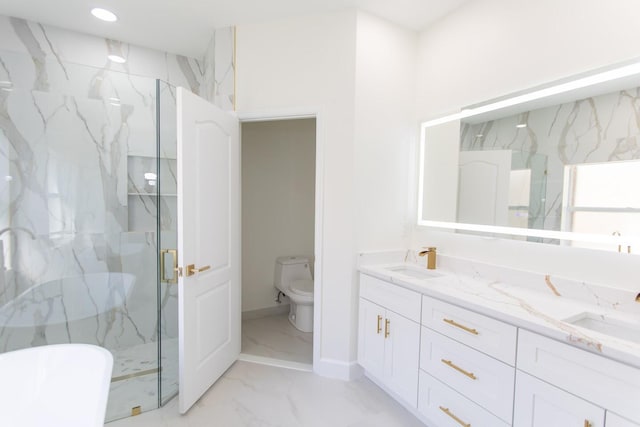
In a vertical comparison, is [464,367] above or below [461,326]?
below

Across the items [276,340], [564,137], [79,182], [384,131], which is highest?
[384,131]

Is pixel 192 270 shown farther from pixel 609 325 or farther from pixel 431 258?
pixel 609 325

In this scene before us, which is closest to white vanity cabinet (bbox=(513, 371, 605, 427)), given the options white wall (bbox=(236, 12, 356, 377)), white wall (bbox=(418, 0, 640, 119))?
white wall (bbox=(236, 12, 356, 377))

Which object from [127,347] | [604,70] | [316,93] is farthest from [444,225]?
[127,347]

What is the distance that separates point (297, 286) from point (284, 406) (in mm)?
1291

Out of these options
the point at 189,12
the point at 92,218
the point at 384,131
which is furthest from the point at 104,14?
the point at 384,131

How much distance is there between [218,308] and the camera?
7.16ft

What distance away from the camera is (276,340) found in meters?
2.85

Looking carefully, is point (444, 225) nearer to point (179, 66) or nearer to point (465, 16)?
point (465, 16)

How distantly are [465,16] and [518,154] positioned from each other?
1.07m

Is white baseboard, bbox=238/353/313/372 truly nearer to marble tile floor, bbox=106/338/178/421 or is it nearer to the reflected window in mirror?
marble tile floor, bbox=106/338/178/421

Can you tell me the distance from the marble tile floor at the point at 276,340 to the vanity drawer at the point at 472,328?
1251 mm

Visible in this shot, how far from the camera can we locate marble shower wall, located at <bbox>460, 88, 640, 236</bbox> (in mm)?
1356

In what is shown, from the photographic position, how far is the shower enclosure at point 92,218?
2.08 meters
